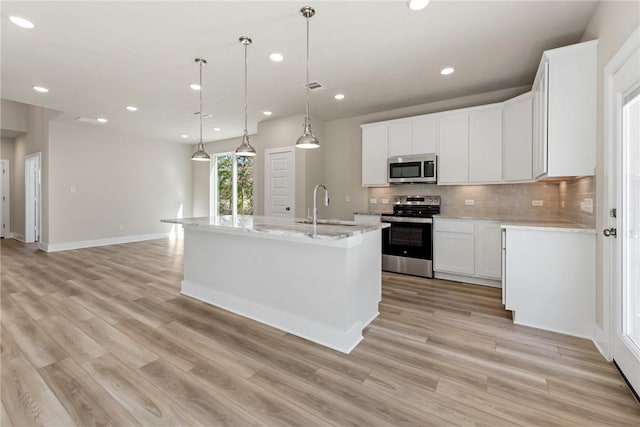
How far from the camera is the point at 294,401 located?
173 centimetres

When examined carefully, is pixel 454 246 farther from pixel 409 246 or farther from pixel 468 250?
pixel 409 246

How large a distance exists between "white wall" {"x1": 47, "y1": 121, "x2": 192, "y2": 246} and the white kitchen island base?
4.92 m

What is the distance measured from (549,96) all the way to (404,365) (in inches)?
102

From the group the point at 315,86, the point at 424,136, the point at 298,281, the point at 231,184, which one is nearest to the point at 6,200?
the point at 231,184

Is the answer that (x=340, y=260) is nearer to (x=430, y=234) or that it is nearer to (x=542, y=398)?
(x=542, y=398)

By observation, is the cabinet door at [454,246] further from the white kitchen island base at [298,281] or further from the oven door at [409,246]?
the white kitchen island base at [298,281]

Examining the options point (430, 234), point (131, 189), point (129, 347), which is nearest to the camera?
point (129, 347)

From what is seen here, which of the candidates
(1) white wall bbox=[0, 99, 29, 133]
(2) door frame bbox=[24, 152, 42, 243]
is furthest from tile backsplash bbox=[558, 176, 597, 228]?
(1) white wall bbox=[0, 99, 29, 133]

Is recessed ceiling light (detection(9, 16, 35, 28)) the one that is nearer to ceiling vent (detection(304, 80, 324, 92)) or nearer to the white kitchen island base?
the white kitchen island base

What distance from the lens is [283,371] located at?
2.01m

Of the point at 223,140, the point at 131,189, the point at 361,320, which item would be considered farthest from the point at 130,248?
the point at 361,320

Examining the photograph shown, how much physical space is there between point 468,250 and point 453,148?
4.81 feet

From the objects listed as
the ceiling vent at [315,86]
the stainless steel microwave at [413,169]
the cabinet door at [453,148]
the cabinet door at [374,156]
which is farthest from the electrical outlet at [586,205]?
the ceiling vent at [315,86]

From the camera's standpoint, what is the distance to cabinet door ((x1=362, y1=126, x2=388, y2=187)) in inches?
188
